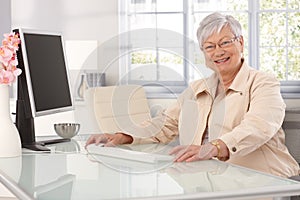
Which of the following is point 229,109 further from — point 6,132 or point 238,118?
point 6,132

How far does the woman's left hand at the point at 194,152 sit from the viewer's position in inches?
79.2

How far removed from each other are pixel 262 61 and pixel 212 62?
3.07 m

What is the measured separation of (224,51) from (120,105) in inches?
23.1

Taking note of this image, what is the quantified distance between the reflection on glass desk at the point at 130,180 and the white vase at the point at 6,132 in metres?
0.04

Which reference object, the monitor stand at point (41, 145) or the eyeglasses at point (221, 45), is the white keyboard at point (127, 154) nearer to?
the monitor stand at point (41, 145)

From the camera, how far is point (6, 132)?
2.15 metres

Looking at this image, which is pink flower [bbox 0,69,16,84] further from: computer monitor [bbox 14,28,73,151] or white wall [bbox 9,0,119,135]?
white wall [bbox 9,0,119,135]

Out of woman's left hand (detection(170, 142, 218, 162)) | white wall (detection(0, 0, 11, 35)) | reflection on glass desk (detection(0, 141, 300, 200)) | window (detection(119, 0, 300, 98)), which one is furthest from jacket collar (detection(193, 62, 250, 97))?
white wall (detection(0, 0, 11, 35))

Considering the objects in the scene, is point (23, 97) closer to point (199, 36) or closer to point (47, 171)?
point (47, 171)

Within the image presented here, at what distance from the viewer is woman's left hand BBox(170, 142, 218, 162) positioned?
201 centimetres

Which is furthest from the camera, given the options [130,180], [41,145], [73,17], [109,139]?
[73,17]

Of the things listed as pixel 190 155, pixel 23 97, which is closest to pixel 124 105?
pixel 190 155

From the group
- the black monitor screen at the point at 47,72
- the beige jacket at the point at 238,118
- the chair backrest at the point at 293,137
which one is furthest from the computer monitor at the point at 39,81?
the chair backrest at the point at 293,137

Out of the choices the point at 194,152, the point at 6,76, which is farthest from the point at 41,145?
the point at 194,152
